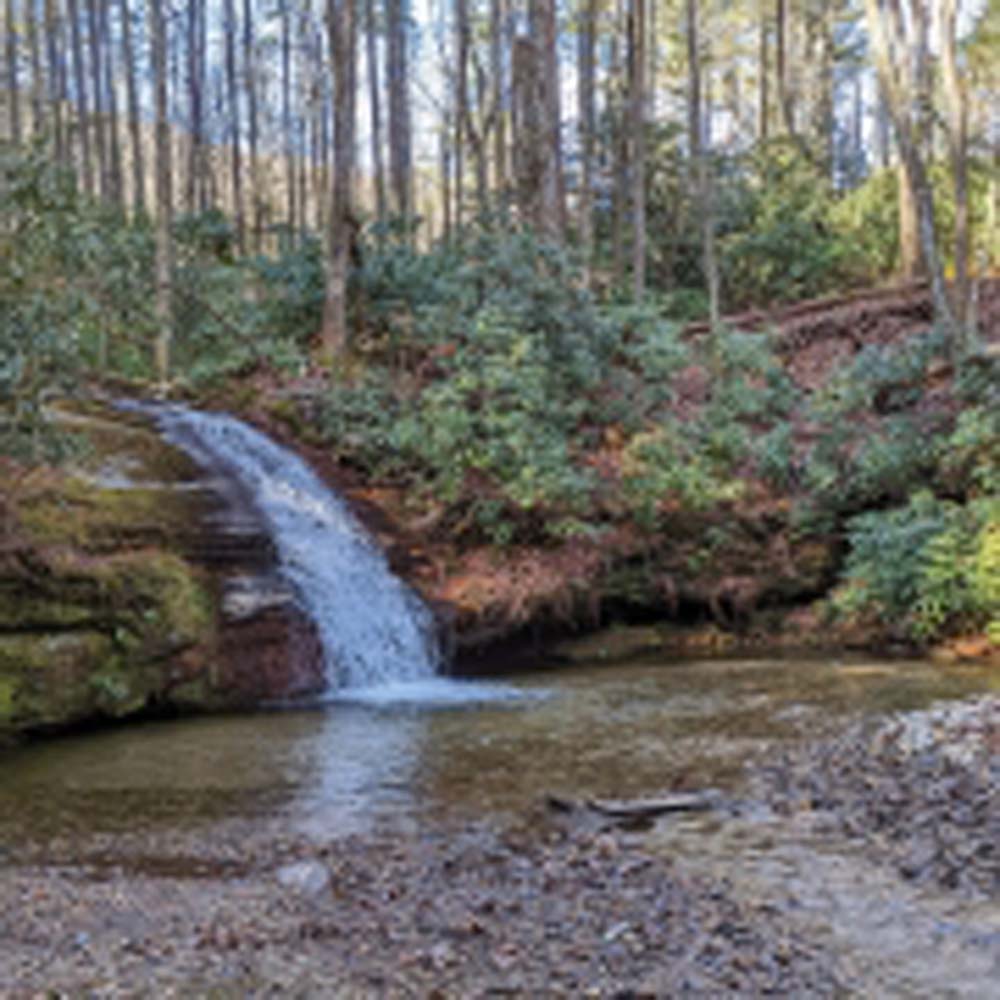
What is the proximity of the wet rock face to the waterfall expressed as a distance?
0.26 meters

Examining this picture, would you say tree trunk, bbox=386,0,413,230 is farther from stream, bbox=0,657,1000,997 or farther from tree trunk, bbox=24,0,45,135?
stream, bbox=0,657,1000,997

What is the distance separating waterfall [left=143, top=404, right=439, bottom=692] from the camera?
11180 millimetres

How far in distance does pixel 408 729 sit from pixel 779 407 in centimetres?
1007

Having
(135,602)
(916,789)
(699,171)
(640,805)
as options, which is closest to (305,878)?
(640,805)

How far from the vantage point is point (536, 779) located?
700 centimetres

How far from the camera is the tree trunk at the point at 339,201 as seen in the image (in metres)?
17.2

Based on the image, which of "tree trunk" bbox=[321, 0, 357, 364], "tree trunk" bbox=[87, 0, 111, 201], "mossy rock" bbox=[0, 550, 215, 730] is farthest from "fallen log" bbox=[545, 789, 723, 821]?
"tree trunk" bbox=[87, 0, 111, 201]

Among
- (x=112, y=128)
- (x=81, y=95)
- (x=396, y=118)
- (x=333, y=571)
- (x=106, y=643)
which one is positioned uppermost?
(x=81, y=95)

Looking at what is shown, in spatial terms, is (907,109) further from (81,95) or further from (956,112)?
(81,95)

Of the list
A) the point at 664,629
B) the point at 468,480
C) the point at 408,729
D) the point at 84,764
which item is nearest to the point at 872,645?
the point at 664,629

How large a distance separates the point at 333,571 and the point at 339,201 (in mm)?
7628

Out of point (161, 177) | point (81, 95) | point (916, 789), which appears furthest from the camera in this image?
point (81, 95)

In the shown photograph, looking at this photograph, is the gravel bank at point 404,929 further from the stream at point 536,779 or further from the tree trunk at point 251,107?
the tree trunk at point 251,107

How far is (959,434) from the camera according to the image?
13.0 m
